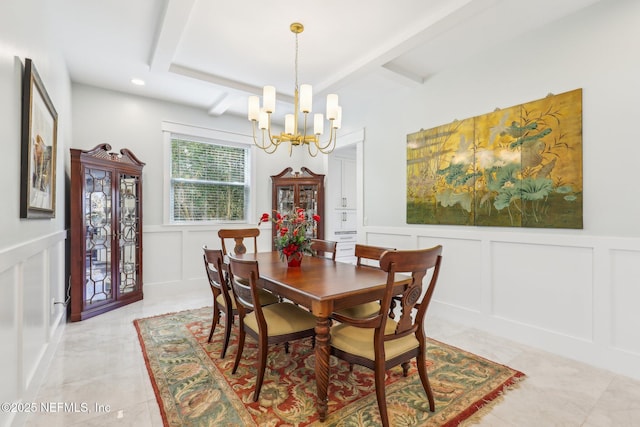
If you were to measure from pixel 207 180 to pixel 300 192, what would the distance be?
1504 millimetres

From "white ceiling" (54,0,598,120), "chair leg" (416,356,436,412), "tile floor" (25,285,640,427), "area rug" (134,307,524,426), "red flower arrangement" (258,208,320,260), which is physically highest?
Answer: "white ceiling" (54,0,598,120)

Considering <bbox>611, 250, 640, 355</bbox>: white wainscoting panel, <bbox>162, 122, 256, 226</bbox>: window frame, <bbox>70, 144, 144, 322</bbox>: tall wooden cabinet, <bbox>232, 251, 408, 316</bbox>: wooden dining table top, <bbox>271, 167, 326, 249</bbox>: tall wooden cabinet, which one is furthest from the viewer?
<bbox>271, 167, 326, 249</bbox>: tall wooden cabinet

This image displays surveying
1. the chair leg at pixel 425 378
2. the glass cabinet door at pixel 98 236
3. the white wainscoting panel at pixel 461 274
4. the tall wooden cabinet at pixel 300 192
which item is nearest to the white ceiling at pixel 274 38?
the glass cabinet door at pixel 98 236

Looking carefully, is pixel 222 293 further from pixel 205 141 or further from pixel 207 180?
pixel 205 141

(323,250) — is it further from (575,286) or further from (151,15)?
(151,15)

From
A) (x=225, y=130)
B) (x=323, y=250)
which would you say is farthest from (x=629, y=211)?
(x=225, y=130)

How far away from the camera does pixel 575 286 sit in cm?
253

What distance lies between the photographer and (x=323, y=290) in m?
1.78

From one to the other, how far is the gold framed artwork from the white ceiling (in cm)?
74

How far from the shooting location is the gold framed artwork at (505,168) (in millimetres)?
2543

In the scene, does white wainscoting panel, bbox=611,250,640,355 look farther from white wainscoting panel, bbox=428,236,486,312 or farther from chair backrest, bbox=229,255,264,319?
chair backrest, bbox=229,255,264,319

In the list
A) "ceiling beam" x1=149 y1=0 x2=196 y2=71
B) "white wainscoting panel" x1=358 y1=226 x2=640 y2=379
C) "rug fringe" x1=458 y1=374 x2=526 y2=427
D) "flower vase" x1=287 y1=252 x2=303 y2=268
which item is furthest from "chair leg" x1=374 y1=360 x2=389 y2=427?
"ceiling beam" x1=149 y1=0 x2=196 y2=71

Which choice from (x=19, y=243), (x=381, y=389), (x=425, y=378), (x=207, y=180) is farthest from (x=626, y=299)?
(x=207, y=180)

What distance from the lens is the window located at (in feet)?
15.3
